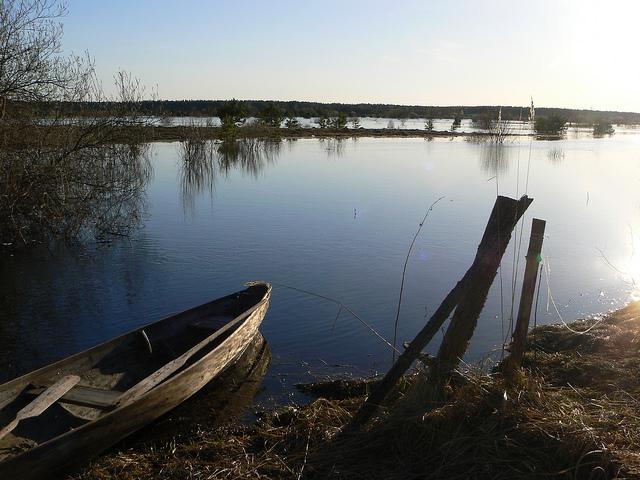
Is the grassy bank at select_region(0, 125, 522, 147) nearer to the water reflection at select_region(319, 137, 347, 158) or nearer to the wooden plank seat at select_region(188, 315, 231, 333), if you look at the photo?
the water reflection at select_region(319, 137, 347, 158)

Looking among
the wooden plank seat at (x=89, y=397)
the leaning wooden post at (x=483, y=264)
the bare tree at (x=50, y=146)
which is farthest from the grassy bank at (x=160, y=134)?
the leaning wooden post at (x=483, y=264)

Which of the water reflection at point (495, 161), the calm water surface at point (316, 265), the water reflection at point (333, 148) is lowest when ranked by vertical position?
the calm water surface at point (316, 265)

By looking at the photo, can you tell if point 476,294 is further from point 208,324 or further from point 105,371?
point 208,324

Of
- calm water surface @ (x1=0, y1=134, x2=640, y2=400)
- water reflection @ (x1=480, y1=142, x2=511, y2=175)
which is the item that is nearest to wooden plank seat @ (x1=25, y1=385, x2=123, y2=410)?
calm water surface @ (x1=0, y1=134, x2=640, y2=400)

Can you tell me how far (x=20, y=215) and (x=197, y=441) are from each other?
9.41 meters

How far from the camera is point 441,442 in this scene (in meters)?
3.93

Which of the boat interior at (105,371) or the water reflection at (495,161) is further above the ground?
the water reflection at (495,161)

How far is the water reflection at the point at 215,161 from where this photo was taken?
23.0m

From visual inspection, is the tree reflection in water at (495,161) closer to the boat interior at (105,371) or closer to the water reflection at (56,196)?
the water reflection at (56,196)

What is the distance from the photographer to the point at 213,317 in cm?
797

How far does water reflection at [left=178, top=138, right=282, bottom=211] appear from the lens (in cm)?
2303

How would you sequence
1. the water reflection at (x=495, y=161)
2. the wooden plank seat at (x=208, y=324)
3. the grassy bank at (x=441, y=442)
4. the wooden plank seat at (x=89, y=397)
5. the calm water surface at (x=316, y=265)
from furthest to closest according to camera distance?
1. the water reflection at (x=495, y=161)
2. the calm water surface at (x=316, y=265)
3. the wooden plank seat at (x=208, y=324)
4. the wooden plank seat at (x=89, y=397)
5. the grassy bank at (x=441, y=442)

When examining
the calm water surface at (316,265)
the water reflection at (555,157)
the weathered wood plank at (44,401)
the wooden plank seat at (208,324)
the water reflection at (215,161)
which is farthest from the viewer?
the water reflection at (555,157)

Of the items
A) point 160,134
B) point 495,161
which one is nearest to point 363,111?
point 160,134
